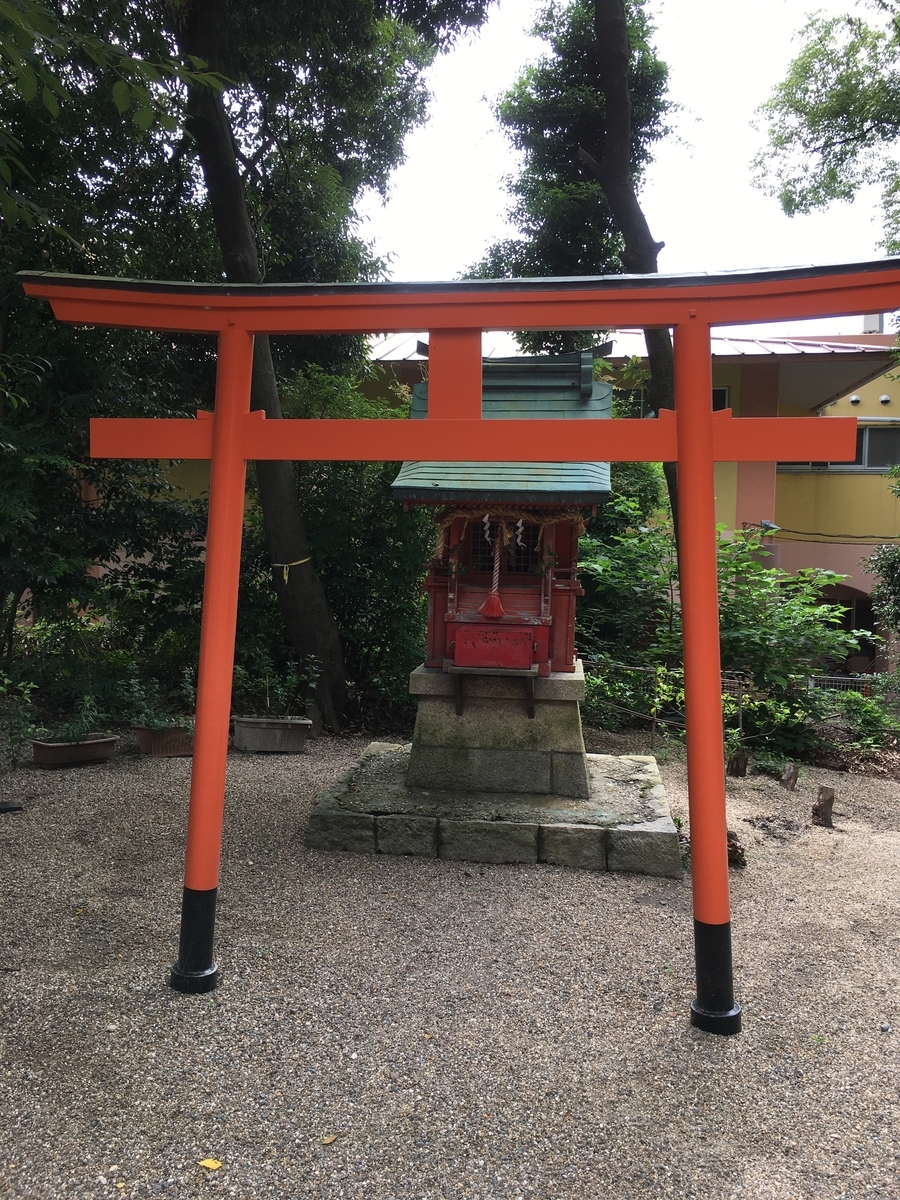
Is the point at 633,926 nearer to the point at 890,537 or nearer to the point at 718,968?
the point at 718,968

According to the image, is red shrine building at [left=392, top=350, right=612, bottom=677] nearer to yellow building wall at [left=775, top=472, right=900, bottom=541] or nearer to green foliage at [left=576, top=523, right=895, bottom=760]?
green foliage at [left=576, top=523, right=895, bottom=760]

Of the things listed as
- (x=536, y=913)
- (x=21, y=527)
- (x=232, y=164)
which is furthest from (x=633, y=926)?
(x=232, y=164)

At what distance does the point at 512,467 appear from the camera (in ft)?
16.6

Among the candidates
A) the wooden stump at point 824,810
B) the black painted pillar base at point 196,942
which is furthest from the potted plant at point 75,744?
the wooden stump at point 824,810

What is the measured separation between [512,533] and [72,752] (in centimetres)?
393

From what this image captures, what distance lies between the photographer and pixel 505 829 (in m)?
4.65

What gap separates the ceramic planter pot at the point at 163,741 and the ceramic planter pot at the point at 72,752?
0.34 metres

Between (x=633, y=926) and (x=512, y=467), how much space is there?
2702 millimetres

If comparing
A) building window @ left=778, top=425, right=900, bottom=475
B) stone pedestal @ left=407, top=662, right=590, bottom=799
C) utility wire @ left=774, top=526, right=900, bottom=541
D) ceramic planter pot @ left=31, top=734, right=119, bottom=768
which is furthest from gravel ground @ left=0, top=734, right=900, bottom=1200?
building window @ left=778, top=425, right=900, bottom=475

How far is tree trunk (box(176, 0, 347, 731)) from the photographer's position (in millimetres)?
7078

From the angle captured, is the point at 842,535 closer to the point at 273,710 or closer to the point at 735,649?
the point at 735,649

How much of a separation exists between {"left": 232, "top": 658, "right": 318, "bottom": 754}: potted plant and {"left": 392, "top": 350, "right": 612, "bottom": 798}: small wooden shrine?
7.70 feet

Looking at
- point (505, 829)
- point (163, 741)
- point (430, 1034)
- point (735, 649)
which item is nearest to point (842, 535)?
point (735, 649)

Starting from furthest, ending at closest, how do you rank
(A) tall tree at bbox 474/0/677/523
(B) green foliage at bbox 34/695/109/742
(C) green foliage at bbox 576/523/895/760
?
(A) tall tree at bbox 474/0/677/523 < (C) green foliage at bbox 576/523/895/760 < (B) green foliage at bbox 34/695/109/742
